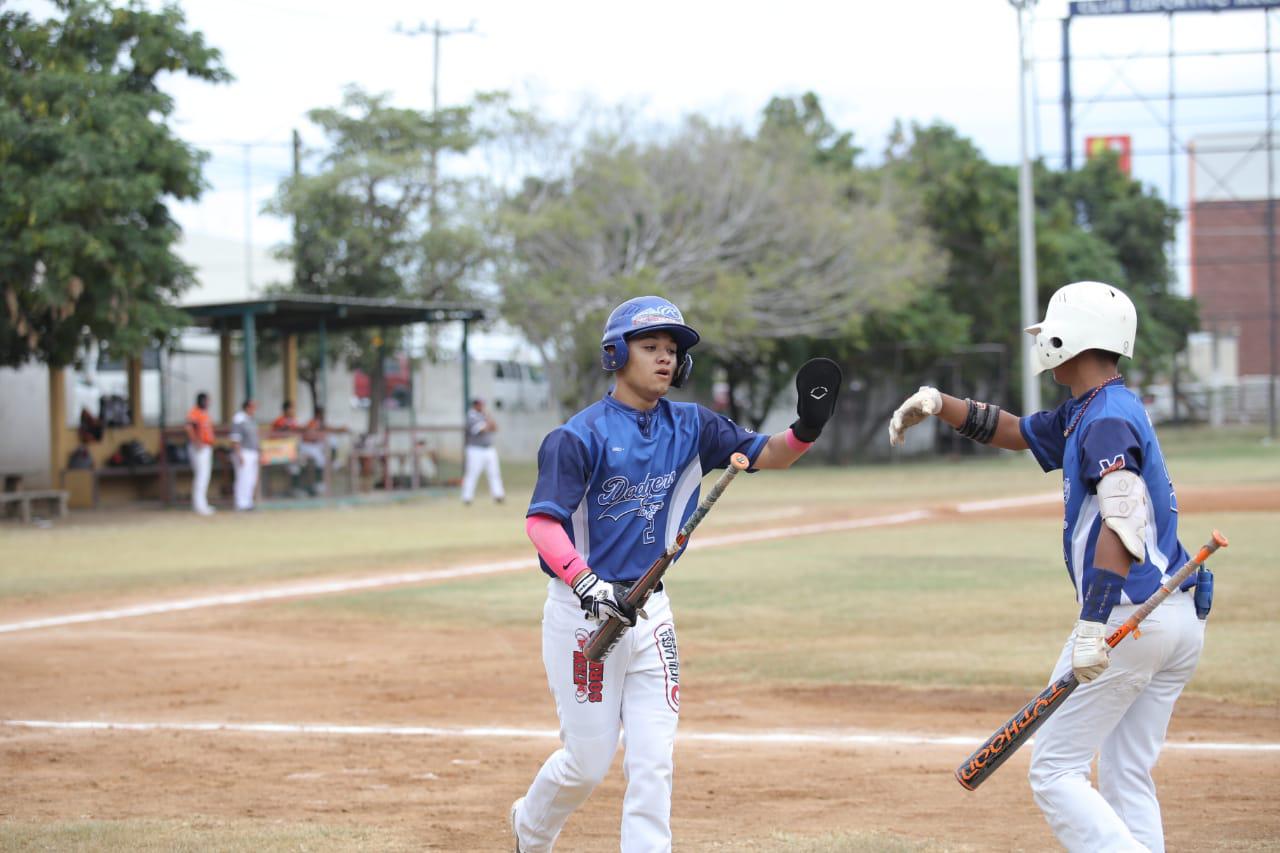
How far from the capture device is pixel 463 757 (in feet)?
24.7

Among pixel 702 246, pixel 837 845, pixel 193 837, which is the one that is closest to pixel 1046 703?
pixel 837 845

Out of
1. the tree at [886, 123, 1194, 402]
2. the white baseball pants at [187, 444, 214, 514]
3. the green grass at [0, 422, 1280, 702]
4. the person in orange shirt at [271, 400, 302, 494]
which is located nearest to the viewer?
the green grass at [0, 422, 1280, 702]

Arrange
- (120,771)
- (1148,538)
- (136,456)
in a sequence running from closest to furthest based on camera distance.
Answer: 1. (1148,538)
2. (120,771)
3. (136,456)

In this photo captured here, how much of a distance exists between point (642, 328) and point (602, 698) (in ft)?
4.24

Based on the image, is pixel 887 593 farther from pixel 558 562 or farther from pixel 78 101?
pixel 78 101

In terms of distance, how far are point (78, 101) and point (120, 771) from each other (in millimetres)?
Result: 18896

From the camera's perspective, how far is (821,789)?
6703mm

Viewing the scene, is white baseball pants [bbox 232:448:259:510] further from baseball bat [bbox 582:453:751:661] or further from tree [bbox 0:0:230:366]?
baseball bat [bbox 582:453:751:661]

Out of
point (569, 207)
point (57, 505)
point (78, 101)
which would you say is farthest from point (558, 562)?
point (569, 207)

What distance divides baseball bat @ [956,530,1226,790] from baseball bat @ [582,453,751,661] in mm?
1195

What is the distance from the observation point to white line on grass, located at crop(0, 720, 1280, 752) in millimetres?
7887

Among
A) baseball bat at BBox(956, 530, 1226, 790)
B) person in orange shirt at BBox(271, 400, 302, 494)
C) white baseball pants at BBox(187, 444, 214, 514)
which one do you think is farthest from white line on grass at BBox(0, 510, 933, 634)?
person in orange shirt at BBox(271, 400, 302, 494)

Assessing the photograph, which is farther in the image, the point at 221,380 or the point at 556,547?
the point at 221,380

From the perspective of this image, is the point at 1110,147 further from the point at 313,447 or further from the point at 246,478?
the point at 246,478
